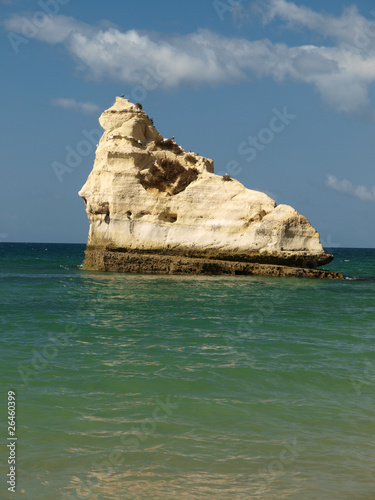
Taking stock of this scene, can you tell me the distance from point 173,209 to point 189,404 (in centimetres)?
2078

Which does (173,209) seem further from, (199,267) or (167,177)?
(199,267)

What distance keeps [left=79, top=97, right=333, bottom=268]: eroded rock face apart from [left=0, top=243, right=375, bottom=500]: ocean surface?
11601 mm

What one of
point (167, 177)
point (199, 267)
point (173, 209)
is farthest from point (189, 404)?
point (167, 177)

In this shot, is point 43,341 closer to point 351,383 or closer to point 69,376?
point 69,376

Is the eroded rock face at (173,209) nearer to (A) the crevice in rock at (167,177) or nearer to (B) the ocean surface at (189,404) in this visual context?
(A) the crevice in rock at (167,177)

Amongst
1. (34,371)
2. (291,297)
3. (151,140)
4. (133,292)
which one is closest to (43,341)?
(34,371)

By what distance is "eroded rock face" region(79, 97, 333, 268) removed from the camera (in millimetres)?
26328

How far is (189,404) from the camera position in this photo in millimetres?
7320

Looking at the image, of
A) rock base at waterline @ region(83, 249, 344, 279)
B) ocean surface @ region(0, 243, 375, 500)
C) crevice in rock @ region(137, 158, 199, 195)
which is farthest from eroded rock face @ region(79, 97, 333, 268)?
ocean surface @ region(0, 243, 375, 500)

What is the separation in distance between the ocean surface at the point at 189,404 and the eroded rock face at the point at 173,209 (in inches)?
457

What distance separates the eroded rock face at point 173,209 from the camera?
26.3 meters

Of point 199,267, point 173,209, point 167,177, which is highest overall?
point 167,177

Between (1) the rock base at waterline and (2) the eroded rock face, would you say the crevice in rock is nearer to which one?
(2) the eroded rock face

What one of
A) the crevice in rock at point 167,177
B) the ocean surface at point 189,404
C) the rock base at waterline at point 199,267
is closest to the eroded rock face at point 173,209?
the crevice in rock at point 167,177
